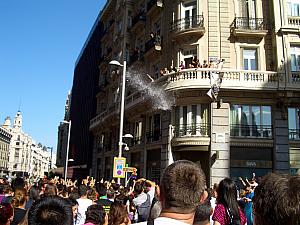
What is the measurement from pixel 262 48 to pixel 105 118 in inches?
652

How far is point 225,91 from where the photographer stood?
20.1 metres

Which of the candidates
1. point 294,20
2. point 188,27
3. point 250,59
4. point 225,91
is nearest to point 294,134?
point 225,91

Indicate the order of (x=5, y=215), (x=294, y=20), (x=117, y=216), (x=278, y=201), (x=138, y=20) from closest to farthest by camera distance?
(x=278, y=201) → (x=5, y=215) → (x=117, y=216) → (x=294, y=20) → (x=138, y=20)

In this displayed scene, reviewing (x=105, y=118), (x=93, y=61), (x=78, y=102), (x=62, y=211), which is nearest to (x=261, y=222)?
(x=62, y=211)

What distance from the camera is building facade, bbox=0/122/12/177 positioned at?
5349 inches

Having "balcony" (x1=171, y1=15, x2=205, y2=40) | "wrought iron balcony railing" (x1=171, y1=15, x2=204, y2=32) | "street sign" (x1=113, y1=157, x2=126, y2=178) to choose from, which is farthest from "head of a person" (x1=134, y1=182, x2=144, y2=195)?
"wrought iron balcony railing" (x1=171, y1=15, x2=204, y2=32)

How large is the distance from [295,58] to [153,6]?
10.8 metres

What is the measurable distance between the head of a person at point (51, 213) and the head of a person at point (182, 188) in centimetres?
81

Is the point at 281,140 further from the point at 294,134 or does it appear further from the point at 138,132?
the point at 138,132

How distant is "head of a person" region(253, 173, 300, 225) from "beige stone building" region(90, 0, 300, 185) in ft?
58.3

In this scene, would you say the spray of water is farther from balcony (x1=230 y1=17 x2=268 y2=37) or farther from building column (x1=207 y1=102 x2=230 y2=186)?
balcony (x1=230 y1=17 x2=268 y2=37)

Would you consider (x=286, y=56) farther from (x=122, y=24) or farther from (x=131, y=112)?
(x=122, y=24)

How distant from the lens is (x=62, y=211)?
276 centimetres

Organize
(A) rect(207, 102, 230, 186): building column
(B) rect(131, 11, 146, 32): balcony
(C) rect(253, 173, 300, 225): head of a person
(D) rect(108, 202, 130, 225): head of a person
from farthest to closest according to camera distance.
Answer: (B) rect(131, 11, 146, 32): balcony → (A) rect(207, 102, 230, 186): building column → (D) rect(108, 202, 130, 225): head of a person → (C) rect(253, 173, 300, 225): head of a person
